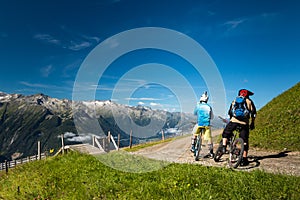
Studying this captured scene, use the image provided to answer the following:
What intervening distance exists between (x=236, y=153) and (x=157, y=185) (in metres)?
3.61

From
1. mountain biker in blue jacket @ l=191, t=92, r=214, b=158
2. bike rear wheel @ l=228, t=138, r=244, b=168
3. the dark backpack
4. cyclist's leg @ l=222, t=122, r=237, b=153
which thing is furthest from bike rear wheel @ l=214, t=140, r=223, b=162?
the dark backpack

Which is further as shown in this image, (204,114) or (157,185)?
(204,114)

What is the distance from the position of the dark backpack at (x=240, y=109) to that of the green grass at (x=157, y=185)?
2.14m

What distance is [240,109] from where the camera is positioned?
8.95 m

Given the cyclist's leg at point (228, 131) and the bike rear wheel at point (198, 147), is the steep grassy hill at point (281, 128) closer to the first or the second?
the bike rear wheel at point (198, 147)

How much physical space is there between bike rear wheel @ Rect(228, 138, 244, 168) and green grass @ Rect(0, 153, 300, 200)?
1.06 meters

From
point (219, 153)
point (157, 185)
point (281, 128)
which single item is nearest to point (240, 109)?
point (219, 153)

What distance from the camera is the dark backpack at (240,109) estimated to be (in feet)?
29.3

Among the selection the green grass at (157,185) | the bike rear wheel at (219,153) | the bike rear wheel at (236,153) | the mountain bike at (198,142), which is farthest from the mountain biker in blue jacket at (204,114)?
the green grass at (157,185)

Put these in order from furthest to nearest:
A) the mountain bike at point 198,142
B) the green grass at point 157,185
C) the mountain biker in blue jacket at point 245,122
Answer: the mountain bike at point 198,142 < the mountain biker in blue jacket at point 245,122 < the green grass at point 157,185

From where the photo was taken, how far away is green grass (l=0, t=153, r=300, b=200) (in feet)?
19.9

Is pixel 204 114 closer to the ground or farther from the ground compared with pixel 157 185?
farther from the ground

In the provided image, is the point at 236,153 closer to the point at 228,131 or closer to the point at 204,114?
the point at 228,131

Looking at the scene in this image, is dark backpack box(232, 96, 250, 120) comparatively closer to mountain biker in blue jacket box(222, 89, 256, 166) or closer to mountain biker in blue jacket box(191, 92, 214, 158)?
mountain biker in blue jacket box(222, 89, 256, 166)
